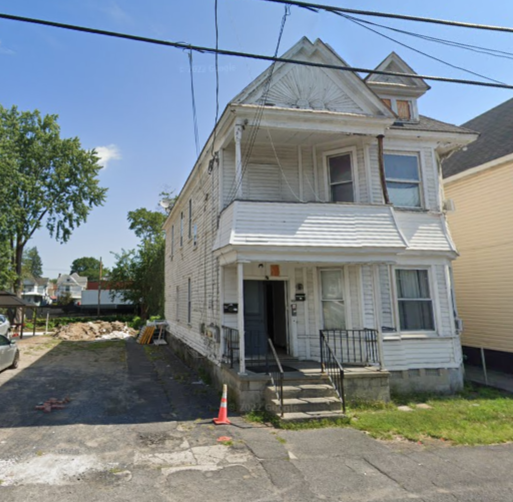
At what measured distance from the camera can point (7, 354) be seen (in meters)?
11.7

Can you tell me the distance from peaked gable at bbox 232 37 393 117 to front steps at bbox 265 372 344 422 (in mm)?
6877

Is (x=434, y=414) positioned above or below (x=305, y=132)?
below

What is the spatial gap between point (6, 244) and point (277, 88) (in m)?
29.9

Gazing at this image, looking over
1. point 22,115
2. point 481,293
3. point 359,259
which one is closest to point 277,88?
point 359,259

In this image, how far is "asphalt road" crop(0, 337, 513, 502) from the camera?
428 cm

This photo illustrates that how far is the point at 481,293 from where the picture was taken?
43.3 ft

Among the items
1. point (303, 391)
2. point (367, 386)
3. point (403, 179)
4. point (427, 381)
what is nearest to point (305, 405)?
point (303, 391)

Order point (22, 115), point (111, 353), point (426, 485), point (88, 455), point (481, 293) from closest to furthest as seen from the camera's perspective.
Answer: point (426, 485) → point (88, 455) → point (481, 293) → point (111, 353) → point (22, 115)

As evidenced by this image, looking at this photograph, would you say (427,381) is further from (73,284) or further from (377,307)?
(73,284)

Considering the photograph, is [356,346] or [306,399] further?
[356,346]

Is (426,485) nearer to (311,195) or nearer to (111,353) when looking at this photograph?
(311,195)

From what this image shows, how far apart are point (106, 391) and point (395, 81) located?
1299 centimetres

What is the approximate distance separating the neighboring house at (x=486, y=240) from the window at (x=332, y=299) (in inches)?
265

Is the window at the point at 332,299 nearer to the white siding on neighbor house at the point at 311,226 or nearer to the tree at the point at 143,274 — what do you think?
the white siding on neighbor house at the point at 311,226
